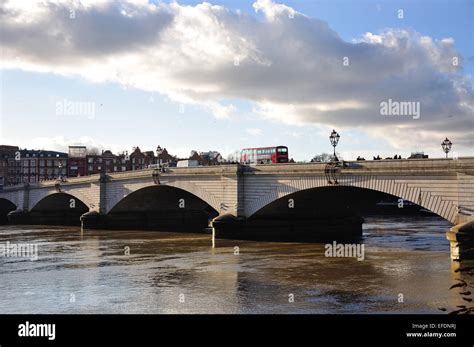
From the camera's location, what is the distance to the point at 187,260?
32312 millimetres

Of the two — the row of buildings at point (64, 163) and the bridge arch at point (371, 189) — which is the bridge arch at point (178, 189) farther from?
the row of buildings at point (64, 163)

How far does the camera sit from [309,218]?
151 feet

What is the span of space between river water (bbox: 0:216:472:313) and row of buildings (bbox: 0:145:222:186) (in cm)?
9223

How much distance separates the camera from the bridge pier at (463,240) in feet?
84.6

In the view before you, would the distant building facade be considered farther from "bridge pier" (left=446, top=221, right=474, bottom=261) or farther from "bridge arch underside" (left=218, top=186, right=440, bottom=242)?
"bridge pier" (left=446, top=221, right=474, bottom=261)

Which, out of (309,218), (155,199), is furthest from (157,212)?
(309,218)

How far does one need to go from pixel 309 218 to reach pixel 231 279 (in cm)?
2233

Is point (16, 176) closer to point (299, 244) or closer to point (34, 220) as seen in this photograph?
→ point (34, 220)

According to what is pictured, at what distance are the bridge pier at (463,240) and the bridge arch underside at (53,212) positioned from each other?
6288 centimetres

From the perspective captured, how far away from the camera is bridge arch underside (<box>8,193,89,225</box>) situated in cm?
7950

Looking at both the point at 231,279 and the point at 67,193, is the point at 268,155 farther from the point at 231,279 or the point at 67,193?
the point at 231,279

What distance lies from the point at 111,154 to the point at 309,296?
118 meters
